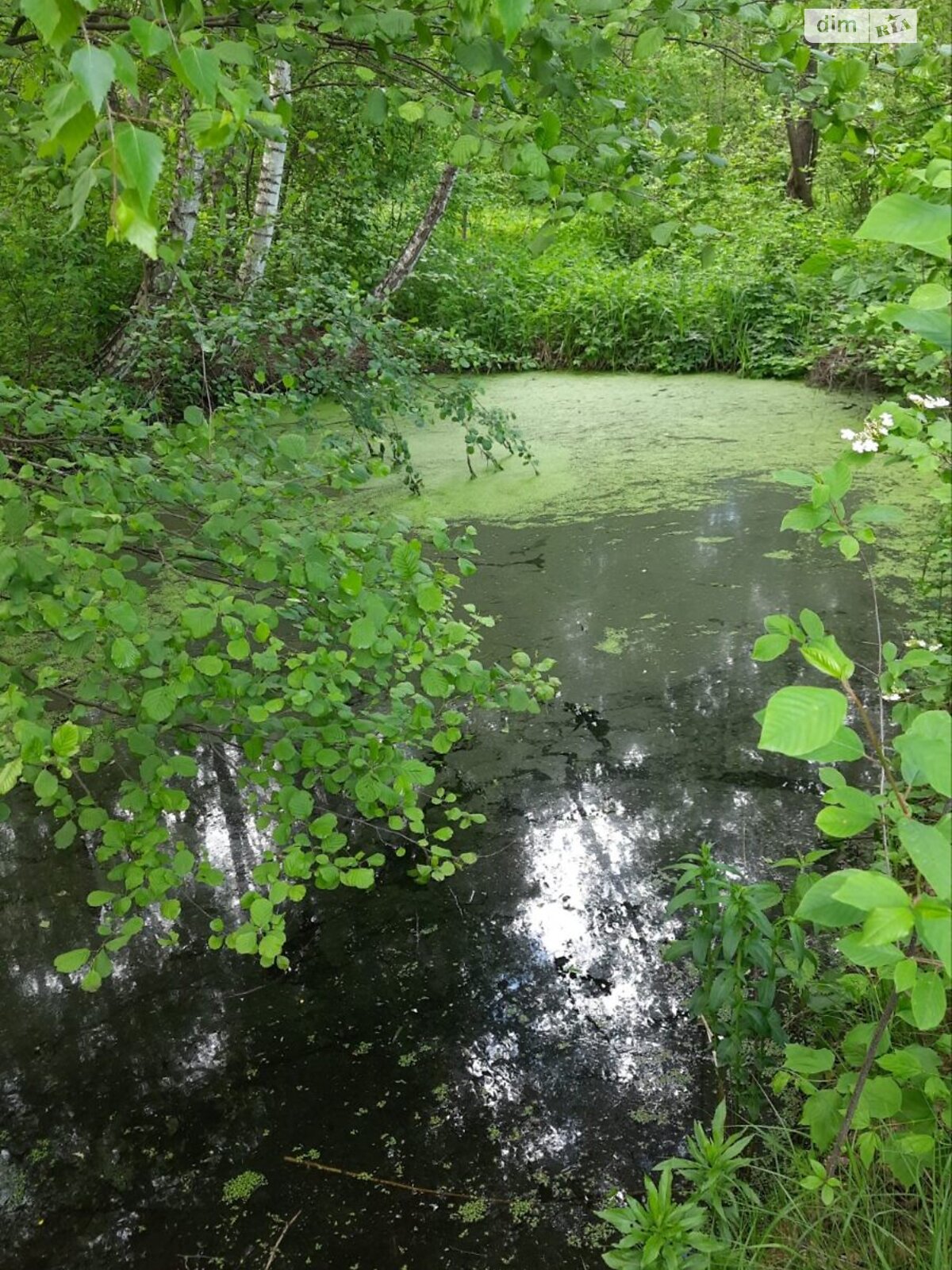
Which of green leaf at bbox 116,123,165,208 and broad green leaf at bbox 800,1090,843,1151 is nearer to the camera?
green leaf at bbox 116,123,165,208

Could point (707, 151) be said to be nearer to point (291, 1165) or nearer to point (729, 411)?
point (291, 1165)

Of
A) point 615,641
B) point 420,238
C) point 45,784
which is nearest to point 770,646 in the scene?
point 45,784

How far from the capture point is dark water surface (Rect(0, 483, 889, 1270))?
141 centimetres

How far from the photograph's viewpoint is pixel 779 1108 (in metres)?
1.48

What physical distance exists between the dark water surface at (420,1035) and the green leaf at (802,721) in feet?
3.45

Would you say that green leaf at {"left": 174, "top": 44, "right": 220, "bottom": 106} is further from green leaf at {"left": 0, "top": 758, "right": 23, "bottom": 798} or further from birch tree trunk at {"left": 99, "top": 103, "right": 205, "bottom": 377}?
birch tree trunk at {"left": 99, "top": 103, "right": 205, "bottom": 377}

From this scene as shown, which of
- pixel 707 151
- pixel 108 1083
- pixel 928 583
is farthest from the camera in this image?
pixel 928 583

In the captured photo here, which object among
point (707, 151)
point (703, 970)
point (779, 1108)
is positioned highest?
point (707, 151)

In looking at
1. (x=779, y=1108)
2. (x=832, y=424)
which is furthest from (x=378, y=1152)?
(x=832, y=424)

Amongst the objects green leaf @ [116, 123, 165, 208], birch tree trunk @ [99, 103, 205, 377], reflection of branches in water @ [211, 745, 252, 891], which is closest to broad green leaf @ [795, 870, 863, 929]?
green leaf @ [116, 123, 165, 208]

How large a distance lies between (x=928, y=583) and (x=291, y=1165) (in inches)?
83.5

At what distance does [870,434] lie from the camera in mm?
1080

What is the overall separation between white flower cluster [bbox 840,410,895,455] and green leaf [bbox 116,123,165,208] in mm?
737
